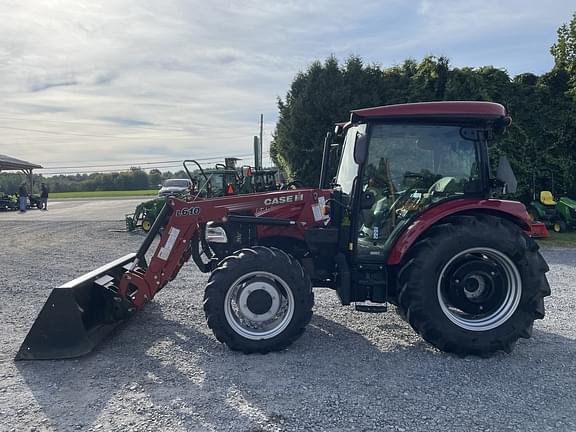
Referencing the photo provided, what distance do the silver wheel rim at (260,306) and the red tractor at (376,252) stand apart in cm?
1

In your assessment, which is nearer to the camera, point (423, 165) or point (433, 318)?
point (433, 318)

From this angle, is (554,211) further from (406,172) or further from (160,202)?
(160,202)

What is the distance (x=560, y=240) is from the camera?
12.0 meters

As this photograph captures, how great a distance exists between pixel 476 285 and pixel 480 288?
46mm

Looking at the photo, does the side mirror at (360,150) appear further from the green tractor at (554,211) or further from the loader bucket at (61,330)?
the green tractor at (554,211)

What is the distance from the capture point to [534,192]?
1388 centimetres

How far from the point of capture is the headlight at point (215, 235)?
16.6 ft

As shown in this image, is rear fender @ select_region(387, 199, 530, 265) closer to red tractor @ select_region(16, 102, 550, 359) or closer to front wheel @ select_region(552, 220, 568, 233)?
red tractor @ select_region(16, 102, 550, 359)

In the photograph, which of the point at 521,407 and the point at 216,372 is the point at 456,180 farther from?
the point at 216,372

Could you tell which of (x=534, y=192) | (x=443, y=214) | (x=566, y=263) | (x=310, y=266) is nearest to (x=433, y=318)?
(x=443, y=214)

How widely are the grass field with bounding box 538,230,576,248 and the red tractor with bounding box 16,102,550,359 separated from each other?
8132 mm

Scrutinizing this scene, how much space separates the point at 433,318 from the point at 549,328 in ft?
6.08

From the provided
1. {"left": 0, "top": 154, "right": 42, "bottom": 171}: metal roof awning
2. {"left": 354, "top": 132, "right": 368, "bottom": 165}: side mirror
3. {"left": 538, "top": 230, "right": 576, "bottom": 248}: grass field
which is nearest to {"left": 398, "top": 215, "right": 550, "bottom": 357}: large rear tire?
{"left": 354, "top": 132, "right": 368, "bottom": 165}: side mirror

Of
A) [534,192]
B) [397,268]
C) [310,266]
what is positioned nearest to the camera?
[397,268]
